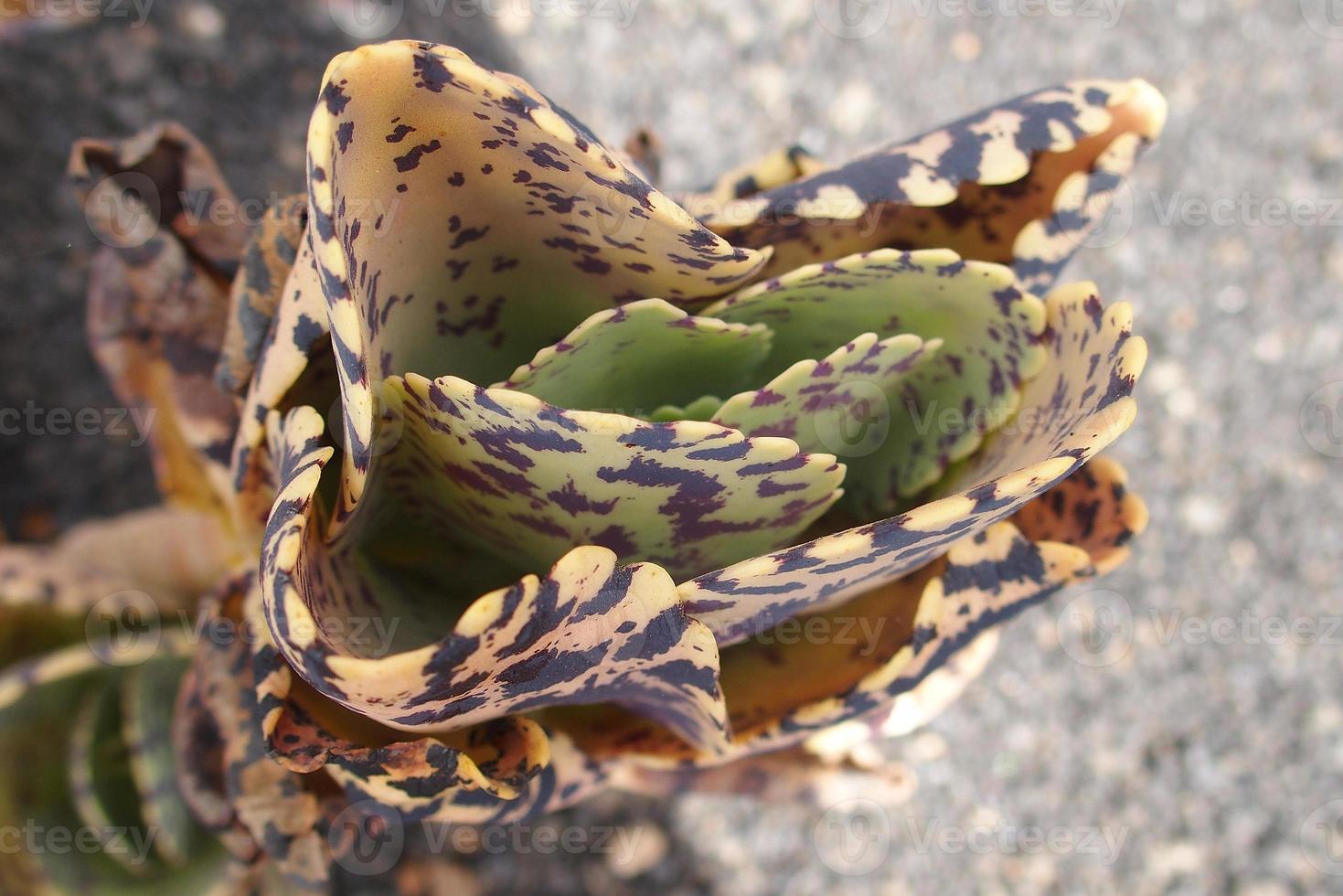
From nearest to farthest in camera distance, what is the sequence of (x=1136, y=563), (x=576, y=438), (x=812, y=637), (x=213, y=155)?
(x=576, y=438) < (x=812, y=637) < (x=213, y=155) < (x=1136, y=563)

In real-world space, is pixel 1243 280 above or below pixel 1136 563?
above

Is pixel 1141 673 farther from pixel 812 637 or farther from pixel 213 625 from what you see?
pixel 213 625

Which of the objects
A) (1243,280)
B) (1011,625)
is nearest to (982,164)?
(1011,625)
